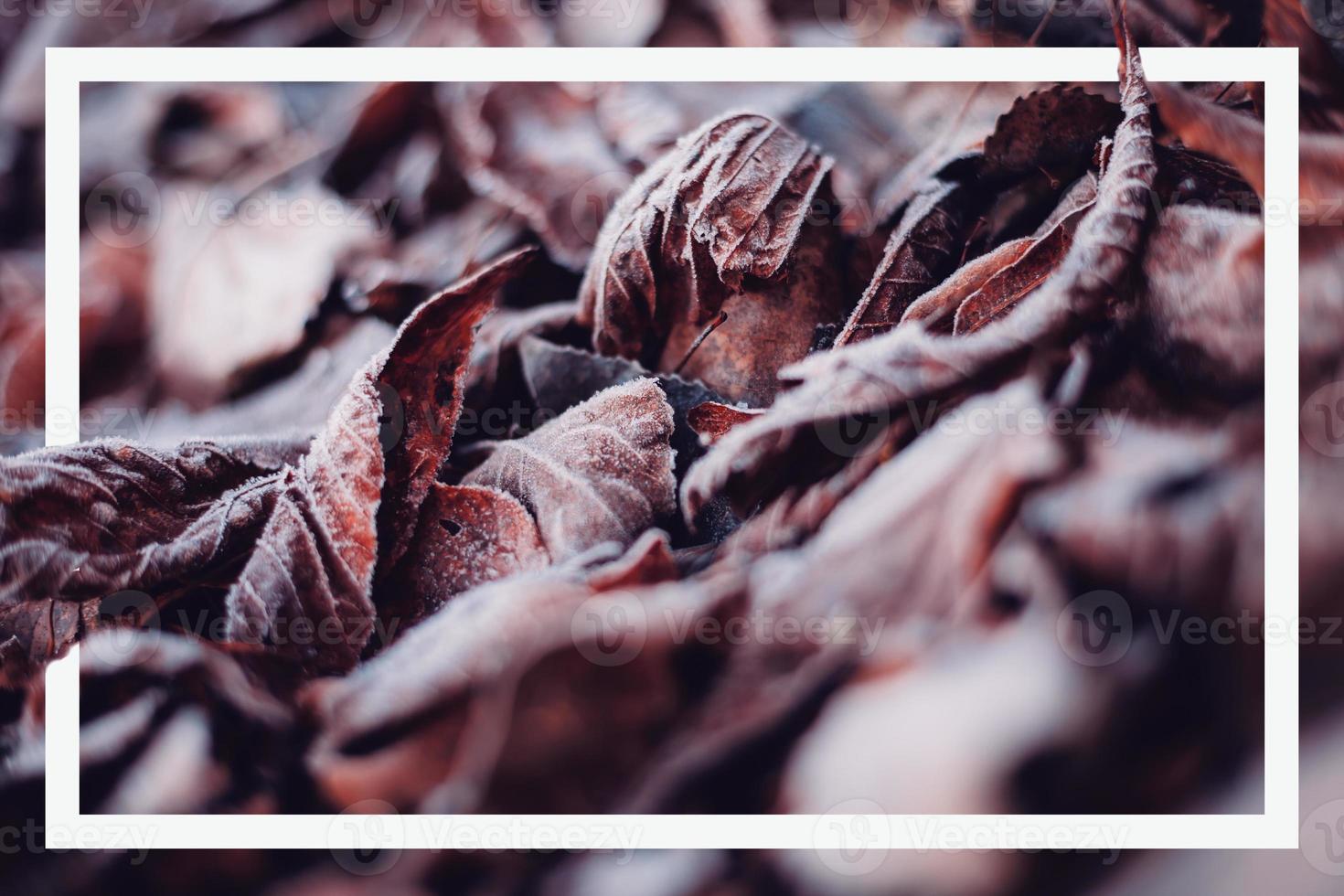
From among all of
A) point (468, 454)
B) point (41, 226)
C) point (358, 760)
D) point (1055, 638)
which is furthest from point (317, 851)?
point (41, 226)

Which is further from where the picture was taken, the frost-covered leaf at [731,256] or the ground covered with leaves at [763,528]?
the frost-covered leaf at [731,256]

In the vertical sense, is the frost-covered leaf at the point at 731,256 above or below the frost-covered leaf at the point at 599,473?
above

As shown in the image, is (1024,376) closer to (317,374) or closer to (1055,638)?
(1055,638)

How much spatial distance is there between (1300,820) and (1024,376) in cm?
45

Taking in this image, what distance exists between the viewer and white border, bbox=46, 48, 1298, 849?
0.56m

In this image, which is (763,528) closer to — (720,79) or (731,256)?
(731,256)

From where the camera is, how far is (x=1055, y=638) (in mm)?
506

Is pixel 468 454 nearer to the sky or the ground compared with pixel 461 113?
nearer to the ground

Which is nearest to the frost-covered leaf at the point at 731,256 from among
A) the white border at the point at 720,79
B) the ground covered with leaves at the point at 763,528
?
the ground covered with leaves at the point at 763,528

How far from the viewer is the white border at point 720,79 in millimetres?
556

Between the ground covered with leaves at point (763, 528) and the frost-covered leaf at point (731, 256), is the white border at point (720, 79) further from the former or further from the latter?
the frost-covered leaf at point (731, 256)

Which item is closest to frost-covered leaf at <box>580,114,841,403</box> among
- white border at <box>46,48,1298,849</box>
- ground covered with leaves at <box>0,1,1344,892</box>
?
ground covered with leaves at <box>0,1,1344,892</box>

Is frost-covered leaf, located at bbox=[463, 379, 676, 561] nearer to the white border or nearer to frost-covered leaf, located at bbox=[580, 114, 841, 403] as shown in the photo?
frost-covered leaf, located at bbox=[580, 114, 841, 403]

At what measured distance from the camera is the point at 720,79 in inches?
28.6
